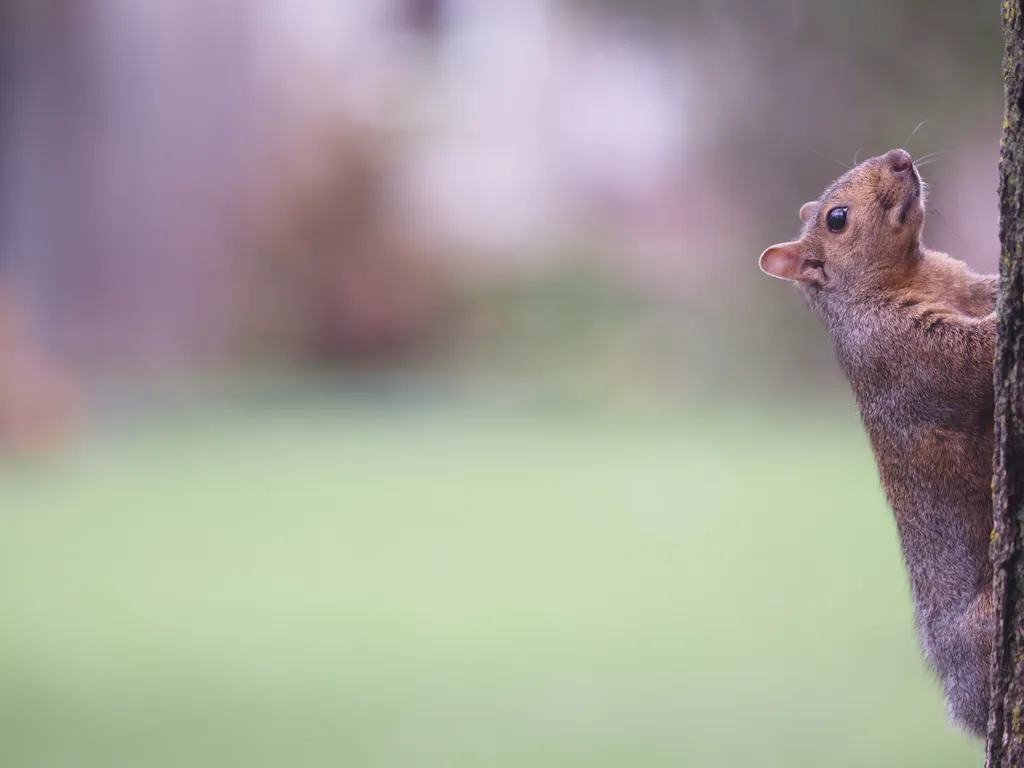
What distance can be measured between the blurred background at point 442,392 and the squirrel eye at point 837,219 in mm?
782

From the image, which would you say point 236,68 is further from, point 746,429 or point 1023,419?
point 1023,419

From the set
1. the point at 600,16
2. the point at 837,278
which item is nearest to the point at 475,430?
the point at 600,16

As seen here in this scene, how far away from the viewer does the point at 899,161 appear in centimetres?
130

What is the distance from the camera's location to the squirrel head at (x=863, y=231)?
1.27 m

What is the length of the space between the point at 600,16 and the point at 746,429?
2471 millimetres

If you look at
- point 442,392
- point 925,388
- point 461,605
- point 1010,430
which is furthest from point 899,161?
point 442,392

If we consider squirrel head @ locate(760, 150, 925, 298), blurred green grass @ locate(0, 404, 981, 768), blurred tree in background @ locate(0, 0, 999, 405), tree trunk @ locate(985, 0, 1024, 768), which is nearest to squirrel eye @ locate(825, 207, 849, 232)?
squirrel head @ locate(760, 150, 925, 298)

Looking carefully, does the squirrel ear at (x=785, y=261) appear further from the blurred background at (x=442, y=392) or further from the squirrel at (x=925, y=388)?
the blurred background at (x=442, y=392)

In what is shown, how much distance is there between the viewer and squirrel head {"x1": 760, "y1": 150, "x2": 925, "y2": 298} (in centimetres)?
127

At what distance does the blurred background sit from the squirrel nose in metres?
0.79

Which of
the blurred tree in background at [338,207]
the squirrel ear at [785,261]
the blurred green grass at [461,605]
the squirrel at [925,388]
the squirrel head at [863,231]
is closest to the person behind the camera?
the squirrel at [925,388]

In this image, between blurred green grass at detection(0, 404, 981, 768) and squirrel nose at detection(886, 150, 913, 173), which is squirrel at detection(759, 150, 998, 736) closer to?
squirrel nose at detection(886, 150, 913, 173)

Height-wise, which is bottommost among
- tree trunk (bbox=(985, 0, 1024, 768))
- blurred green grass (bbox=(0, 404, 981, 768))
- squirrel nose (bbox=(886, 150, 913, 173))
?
blurred green grass (bbox=(0, 404, 981, 768))

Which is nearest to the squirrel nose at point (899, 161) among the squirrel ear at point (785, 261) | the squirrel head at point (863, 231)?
the squirrel head at point (863, 231)
